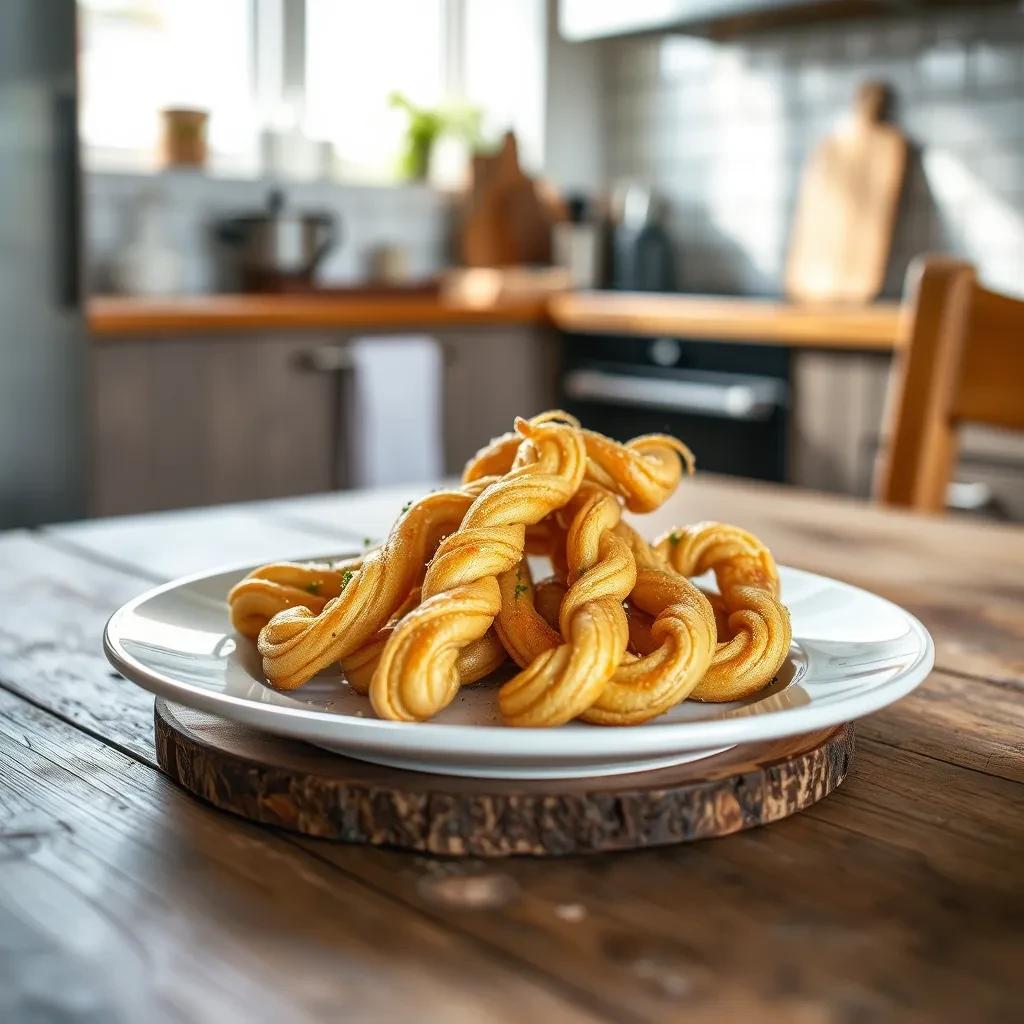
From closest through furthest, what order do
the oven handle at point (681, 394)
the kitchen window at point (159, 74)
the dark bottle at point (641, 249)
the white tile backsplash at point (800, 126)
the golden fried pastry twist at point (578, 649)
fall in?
the golden fried pastry twist at point (578, 649)
the oven handle at point (681, 394)
the white tile backsplash at point (800, 126)
the kitchen window at point (159, 74)
the dark bottle at point (641, 249)

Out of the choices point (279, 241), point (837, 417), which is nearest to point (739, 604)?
point (837, 417)

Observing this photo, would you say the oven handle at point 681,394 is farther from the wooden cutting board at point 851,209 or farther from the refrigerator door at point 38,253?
the refrigerator door at point 38,253

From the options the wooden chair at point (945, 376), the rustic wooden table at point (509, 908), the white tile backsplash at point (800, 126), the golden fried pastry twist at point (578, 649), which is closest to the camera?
the rustic wooden table at point (509, 908)

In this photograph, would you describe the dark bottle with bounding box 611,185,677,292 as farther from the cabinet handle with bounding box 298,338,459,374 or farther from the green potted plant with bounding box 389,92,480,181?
the cabinet handle with bounding box 298,338,459,374

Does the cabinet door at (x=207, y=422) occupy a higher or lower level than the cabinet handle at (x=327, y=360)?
lower

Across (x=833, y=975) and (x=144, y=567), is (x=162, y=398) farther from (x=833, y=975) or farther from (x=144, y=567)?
(x=833, y=975)

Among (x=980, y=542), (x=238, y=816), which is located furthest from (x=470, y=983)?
(x=980, y=542)

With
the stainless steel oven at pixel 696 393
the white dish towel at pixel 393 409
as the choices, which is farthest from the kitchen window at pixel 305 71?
the stainless steel oven at pixel 696 393

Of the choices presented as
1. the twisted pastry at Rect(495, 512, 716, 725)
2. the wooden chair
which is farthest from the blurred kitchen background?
the twisted pastry at Rect(495, 512, 716, 725)

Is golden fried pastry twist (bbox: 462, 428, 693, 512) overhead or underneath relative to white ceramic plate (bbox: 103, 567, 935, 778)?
overhead
